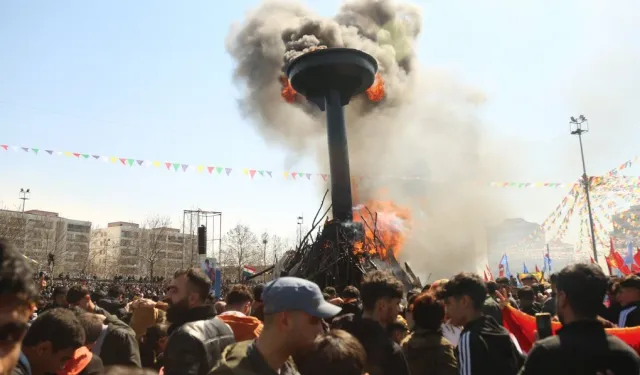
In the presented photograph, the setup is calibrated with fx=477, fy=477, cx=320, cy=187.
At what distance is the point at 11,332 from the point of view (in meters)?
1.48

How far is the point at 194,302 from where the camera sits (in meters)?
3.61

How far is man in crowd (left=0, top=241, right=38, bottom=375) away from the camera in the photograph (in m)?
1.45

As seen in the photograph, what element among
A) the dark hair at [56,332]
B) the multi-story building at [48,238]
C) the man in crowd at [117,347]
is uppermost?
the multi-story building at [48,238]

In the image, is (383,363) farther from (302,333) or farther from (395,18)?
(395,18)

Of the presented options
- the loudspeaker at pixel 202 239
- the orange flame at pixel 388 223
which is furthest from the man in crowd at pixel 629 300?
the loudspeaker at pixel 202 239

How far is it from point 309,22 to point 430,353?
78.9 feet

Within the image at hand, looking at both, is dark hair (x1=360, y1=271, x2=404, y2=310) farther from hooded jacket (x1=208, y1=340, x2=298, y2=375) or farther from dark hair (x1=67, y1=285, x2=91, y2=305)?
dark hair (x1=67, y1=285, x2=91, y2=305)

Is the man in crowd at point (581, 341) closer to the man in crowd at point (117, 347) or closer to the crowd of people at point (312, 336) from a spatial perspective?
the crowd of people at point (312, 336)

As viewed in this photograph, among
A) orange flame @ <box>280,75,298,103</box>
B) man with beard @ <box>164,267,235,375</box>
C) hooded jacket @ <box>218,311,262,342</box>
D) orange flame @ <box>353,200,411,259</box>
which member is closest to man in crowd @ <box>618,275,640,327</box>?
hooded jacket @ <box>218,311,262,342</box>

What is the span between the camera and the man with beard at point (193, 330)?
9.77 feet

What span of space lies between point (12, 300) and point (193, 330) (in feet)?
5.58

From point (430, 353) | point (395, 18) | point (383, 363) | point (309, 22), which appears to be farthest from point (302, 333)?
point (395, 18)

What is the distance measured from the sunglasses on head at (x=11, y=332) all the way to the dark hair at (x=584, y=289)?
8.29 ft

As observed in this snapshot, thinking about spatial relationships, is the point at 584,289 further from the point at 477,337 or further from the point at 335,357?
the point at 335,357
